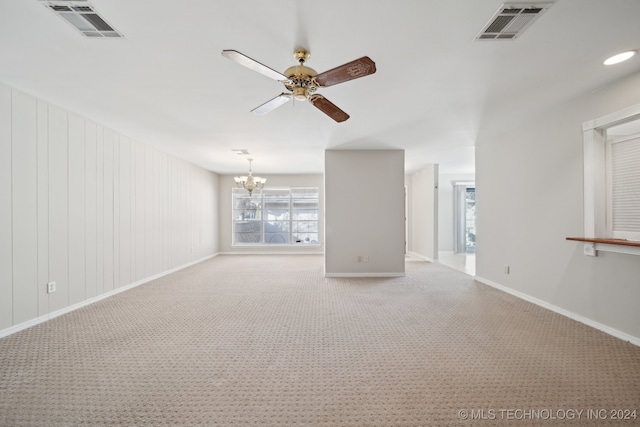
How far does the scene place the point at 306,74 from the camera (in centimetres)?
200

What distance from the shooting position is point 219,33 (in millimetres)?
1922

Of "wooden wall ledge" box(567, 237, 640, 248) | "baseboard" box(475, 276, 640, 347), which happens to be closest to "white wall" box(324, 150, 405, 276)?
"baseboard" box(475, 276, 640, 347)

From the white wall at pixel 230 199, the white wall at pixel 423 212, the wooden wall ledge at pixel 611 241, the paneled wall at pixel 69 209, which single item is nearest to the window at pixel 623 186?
the wooden wall ledge at pixel 611 241

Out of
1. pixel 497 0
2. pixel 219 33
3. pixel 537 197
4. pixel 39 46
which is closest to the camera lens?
pixel 497 0

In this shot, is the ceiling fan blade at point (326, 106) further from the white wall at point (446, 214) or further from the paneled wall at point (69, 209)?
the white wall at point (446, 214)

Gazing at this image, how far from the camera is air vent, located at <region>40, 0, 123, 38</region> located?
166 centimetres

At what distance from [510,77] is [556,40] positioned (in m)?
0.54

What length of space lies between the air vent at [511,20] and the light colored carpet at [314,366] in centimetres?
253

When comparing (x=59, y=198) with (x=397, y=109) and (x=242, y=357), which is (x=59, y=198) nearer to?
(x=242, y=357)

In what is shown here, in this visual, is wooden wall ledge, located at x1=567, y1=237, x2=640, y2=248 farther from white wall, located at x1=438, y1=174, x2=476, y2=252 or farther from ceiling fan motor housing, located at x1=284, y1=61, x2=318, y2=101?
white wall, located at x1=438, y1=174, x2=476, y2=252

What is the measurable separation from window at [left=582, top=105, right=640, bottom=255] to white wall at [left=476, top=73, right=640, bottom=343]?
0.37ft

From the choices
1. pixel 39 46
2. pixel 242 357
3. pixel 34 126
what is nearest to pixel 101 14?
pixel 39 46

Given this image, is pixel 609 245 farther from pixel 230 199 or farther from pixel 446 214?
pixel 230 199

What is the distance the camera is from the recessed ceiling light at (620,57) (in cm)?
220
